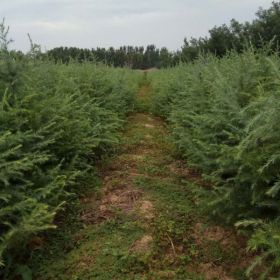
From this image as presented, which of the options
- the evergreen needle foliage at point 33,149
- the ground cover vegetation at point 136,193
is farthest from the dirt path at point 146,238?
the evergreen needle foliage at point 33,149

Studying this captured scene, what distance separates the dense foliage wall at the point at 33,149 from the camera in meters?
3.54

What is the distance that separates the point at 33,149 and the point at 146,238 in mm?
1354

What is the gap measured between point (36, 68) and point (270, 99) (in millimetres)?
3280

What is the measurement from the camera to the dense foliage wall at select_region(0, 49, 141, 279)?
3537mm

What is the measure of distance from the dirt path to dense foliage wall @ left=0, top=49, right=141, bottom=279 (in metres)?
0.40

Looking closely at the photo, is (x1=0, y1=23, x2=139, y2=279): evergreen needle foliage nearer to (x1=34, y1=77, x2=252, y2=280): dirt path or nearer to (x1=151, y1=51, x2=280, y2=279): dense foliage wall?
(x1=34, y1=77, x2=252, y2=280): dirt path

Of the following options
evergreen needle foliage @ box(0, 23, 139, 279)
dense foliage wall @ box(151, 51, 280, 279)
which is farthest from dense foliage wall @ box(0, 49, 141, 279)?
dense foliage wall @ box(151, 51, 280, 279)

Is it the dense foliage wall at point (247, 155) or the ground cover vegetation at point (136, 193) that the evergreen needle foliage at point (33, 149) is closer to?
the ground cover vegetation at point (136, 193)

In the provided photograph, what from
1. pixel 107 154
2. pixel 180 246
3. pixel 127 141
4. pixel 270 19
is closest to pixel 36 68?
pixel 107 154

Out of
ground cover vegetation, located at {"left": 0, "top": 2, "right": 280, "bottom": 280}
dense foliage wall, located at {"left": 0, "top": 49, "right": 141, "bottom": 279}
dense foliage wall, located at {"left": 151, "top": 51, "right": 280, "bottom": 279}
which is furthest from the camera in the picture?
dense foliage wall, located at {"left": 0, "top": 49, "right": 141, "bottom": 279}

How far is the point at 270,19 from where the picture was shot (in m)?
27.5

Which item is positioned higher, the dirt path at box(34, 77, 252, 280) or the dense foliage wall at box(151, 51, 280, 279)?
the dense foliage wall at box(151, 51, 280, 279)

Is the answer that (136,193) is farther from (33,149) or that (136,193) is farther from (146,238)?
(33,149)

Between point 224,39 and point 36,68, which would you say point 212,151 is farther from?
point 224,39
